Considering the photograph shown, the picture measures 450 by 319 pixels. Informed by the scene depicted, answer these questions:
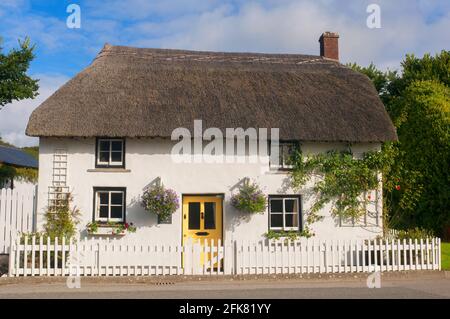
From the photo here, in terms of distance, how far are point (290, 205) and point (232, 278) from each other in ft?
11.9

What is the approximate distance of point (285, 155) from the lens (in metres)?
13.8

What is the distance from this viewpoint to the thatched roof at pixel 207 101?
1312 centimetres

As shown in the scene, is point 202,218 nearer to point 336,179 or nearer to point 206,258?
point 206,258

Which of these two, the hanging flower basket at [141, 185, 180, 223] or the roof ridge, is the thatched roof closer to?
the roof ridge

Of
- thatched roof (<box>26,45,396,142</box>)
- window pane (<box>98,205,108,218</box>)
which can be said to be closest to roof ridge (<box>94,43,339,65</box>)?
thatched roof (<box>26,45,396,142</box>)

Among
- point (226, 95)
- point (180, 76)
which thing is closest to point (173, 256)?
point (226, 95)

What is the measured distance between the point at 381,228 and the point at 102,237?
27.4ft

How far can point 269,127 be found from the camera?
13.5 meters

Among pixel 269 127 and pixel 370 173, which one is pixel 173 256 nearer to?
pixel 269 127

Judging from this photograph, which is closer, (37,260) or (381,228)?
(37,260)

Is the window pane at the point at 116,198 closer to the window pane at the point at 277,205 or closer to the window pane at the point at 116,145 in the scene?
the window pane at the point at 116,145

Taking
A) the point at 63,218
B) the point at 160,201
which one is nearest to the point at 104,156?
the point at 63,218

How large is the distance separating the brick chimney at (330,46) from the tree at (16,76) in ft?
45.6

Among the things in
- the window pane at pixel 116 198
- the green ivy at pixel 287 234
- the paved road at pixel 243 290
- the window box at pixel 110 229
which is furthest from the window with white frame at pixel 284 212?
the window pane at pixel 116 198
